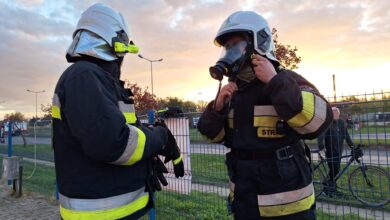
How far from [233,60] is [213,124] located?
21.6 inches

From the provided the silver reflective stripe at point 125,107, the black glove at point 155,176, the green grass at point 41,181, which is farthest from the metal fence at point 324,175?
the green grass at point 41,181

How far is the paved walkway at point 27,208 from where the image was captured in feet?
22.2

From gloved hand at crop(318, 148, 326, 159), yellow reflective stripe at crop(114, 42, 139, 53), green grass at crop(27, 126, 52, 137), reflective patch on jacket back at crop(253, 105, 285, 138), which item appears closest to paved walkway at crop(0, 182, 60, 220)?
green grass at crop(27, 126, 52, 137)

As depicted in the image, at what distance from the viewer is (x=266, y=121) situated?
2326mm

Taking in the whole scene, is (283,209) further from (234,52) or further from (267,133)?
(234,52)

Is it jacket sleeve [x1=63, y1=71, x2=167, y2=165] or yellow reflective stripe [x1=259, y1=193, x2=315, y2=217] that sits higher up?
jacket sleeve [x1=63, y1=71, x2=167, y2=165]

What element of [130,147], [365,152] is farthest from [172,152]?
[365,152]

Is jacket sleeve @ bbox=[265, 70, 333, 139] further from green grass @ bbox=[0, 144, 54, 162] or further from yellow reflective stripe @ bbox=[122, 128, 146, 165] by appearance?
green grass @ bbox=[0, 144, 54, 162]

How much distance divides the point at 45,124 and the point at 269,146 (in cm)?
767

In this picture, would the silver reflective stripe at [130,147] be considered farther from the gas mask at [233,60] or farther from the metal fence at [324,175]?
the metal fence at [324,175]

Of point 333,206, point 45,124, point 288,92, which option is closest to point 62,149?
point 288,92

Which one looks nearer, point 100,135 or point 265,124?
point 100,135

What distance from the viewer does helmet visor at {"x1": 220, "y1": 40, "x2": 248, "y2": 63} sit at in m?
2.29

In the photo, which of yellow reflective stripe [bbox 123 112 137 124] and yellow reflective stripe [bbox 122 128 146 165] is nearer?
yellow reflective stripe [bbox 122 128 146 165]
